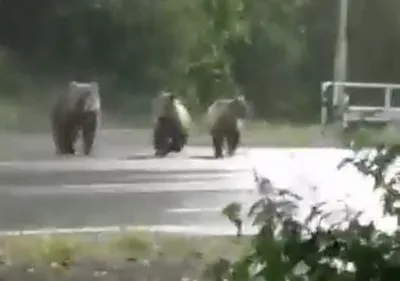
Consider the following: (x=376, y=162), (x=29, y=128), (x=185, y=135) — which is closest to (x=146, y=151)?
(x=185, y=135)

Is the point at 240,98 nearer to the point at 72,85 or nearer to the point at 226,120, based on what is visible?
the point at 226,120

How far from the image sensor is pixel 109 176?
123 cm

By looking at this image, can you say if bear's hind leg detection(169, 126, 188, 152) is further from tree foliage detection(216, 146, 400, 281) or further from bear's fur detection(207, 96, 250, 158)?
tree foliage detection(216, 146, 400, 281)

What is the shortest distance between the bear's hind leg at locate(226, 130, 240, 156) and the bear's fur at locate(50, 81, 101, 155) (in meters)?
0.21

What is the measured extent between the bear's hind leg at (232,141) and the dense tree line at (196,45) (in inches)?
2.1

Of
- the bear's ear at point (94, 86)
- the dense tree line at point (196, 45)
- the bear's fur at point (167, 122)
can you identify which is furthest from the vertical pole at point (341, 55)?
the bear's ear at point (94, 86)

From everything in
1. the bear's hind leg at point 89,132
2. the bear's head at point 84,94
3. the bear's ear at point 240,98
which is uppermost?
the bear's head at point 84,94

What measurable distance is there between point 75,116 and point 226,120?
0.77 feet

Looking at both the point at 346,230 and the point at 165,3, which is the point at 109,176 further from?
the point at 346,230

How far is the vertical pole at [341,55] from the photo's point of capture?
1.25 m

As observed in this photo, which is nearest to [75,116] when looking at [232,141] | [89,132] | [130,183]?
[89,132]

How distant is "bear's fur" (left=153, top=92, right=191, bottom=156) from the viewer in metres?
1.23

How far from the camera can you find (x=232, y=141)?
1.24 m

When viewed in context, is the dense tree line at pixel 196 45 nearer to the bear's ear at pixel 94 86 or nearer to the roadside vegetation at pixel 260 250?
the bear's ear at pixel 94 86
